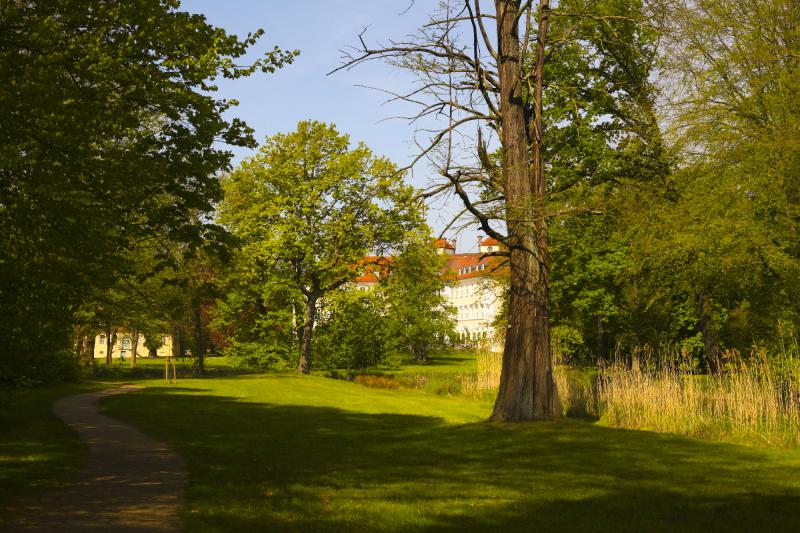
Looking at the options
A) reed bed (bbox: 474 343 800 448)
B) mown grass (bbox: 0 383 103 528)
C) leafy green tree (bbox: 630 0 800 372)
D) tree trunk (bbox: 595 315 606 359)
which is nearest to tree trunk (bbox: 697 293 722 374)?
leafy green tree (bbox: 630 0 800 372)

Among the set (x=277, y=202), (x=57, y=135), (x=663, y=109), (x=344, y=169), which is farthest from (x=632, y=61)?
(x=57, y=135)

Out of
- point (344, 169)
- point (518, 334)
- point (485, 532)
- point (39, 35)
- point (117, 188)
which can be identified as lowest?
point (485, 532)

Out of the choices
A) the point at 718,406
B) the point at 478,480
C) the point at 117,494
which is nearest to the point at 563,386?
the point at 718,406

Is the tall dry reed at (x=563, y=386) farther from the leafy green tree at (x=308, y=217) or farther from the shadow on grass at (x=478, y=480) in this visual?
the leafy green tree at (x=308, y=217)

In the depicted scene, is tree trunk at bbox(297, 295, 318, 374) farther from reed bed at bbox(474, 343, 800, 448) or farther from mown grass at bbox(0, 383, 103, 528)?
reed bed at bbox(474, 343, 800, 448)

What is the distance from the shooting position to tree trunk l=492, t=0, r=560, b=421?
49.9 feet

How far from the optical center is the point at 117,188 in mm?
11789

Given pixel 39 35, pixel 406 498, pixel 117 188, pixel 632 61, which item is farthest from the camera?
pixel 632 61

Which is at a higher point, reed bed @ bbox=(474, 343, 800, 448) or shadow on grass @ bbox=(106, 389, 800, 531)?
reed bed @ bbox=(474, 343, 800, 448)

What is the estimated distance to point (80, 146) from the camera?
1102cm

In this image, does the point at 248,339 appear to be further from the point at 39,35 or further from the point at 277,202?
the point at 39,35

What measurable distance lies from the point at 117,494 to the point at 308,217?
29.8m

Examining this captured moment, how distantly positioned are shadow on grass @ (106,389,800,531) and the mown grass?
70.7 inches

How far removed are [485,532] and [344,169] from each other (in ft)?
106
